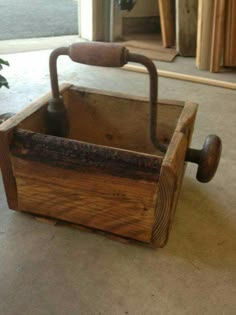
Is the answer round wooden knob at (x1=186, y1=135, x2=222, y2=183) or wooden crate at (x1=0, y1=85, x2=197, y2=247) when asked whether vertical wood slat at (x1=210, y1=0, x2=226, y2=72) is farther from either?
round wooden knob at (x1=186, y1=135, x2=222, y2=183)

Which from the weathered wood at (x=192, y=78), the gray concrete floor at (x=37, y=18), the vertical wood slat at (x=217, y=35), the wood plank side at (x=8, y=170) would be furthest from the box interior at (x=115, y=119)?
the gray concrete floor at (x=37, y=18)

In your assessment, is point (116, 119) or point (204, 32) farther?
point (204, 32)

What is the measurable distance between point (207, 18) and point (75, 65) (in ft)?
2.28

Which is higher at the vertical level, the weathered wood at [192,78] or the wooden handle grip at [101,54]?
the wooden handle grip at [101,54]

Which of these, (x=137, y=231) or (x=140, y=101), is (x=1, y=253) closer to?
(x=137, y=231)

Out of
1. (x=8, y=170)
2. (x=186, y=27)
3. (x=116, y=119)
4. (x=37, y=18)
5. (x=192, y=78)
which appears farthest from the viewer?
(x=37, y=18)

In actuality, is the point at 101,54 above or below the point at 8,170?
above

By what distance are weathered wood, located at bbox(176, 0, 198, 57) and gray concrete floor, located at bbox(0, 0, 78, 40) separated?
0.79 metres

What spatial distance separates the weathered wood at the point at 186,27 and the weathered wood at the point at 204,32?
0.60 ft

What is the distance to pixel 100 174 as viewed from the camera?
0.67 metres

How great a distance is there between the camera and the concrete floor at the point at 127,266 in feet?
2.08

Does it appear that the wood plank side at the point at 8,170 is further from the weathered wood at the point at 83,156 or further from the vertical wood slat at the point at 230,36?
the vertical wood slat at the point at 230,36

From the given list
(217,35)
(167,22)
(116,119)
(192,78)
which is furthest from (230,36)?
(116,119)

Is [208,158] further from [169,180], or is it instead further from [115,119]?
[115,119]
